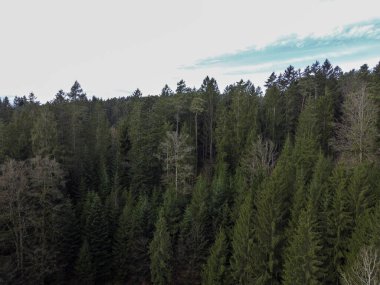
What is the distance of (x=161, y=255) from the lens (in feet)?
98.8

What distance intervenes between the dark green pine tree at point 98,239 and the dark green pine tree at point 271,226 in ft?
55.8

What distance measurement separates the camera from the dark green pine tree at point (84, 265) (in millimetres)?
31672

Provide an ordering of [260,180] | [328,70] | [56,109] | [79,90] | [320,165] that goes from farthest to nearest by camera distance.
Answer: [328,70], [79,90], [56,109], [260,180], [320,165]

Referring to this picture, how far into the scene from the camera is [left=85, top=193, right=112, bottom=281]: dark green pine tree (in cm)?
3391

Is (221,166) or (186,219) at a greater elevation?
(221,166)

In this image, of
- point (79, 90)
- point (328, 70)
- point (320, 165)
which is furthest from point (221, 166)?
point (328, 70)

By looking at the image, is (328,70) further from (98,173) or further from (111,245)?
(111,245)

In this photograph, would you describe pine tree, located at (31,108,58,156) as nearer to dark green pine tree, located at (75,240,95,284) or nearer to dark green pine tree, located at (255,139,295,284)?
dark green pine tree, located at (75,240,95,284)

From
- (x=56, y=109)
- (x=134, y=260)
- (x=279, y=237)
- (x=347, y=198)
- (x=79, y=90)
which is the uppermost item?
(x=79, y=90)

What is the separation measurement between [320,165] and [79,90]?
181 feet

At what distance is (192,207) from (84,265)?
12.3 meters

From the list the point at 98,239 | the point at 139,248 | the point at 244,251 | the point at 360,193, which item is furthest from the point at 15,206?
the point at 360,193

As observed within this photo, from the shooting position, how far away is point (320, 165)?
28.8m

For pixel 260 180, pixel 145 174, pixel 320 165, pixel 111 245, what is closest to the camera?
pixel 320 165
